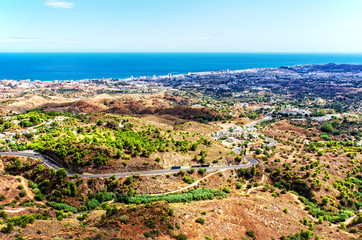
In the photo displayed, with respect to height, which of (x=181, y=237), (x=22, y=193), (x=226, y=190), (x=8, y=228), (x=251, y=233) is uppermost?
(x=8, y=228)

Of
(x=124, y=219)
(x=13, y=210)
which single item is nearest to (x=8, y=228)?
(x=13, y=210)

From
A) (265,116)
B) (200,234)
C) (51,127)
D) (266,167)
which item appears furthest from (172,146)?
(265,116)

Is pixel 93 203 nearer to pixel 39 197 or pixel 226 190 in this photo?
pixel 39 197

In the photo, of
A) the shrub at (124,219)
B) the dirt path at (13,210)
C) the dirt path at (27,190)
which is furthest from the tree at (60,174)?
the shrub at (124,219)

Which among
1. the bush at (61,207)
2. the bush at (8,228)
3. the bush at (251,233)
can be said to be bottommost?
the bush at (61,207)

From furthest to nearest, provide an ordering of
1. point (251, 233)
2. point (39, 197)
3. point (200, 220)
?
1. point (39, 197)
2. point (251, 233)
3. point (200, 220)

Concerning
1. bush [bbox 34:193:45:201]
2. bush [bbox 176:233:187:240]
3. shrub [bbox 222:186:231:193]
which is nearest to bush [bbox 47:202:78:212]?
bush [bbox 34:193:45:201]

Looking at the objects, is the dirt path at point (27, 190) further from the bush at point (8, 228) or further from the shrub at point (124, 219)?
the shrub at point (124, 219)

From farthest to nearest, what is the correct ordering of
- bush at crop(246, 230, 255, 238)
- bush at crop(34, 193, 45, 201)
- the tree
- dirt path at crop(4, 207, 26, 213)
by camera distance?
the tree → bush at crop(34, 193, 45, 201) → dirt path at crop(4, 207, 26, 213) → bush at crop(246, 230, 255, 238)

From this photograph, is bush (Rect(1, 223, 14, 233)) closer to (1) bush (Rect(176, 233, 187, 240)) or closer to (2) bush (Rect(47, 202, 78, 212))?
(2) bush (Rect(47, 202, 78, 212))

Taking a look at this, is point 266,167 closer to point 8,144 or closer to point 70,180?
point 70,180

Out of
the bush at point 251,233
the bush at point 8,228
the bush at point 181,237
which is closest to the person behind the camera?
the bush at point 8,228
